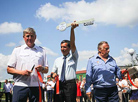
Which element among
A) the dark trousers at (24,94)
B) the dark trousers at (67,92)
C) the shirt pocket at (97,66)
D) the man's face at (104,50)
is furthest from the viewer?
the man's face at (104,50)

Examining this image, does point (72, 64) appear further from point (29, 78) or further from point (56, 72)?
point (29, 78)

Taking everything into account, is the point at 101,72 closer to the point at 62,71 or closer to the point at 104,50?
the point at 104,50

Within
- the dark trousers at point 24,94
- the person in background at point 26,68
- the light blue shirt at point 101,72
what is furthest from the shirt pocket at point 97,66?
the dark trousers at point 24,94

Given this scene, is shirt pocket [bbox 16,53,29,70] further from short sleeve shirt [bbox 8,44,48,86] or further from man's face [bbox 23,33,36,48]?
man's face [bbox 23,33,36,48]

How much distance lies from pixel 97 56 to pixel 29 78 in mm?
1974

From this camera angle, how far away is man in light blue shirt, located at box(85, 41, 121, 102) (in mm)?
4191

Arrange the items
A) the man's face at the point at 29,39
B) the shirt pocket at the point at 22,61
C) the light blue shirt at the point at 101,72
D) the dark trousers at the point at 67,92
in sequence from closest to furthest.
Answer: the shirt pocket at the point at 22,61 < the man's face at the point at 29,39 < the dark trousers at the point at 67,92 < the light blue shirt at the point at 101,72

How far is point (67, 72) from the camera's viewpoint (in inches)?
157

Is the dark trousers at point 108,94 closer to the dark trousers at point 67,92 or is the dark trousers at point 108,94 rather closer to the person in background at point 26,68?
the dark trousers at point 67,92

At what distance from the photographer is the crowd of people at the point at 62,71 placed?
3.06m

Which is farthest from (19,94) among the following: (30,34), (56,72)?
(56,72)

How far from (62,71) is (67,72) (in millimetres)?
137

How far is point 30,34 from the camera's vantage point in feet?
10.6

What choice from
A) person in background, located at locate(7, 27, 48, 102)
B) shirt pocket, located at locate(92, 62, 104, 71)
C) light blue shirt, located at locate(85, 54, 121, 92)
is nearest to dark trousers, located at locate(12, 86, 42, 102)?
person in background, located at locate(7, 27, 48, 102)
